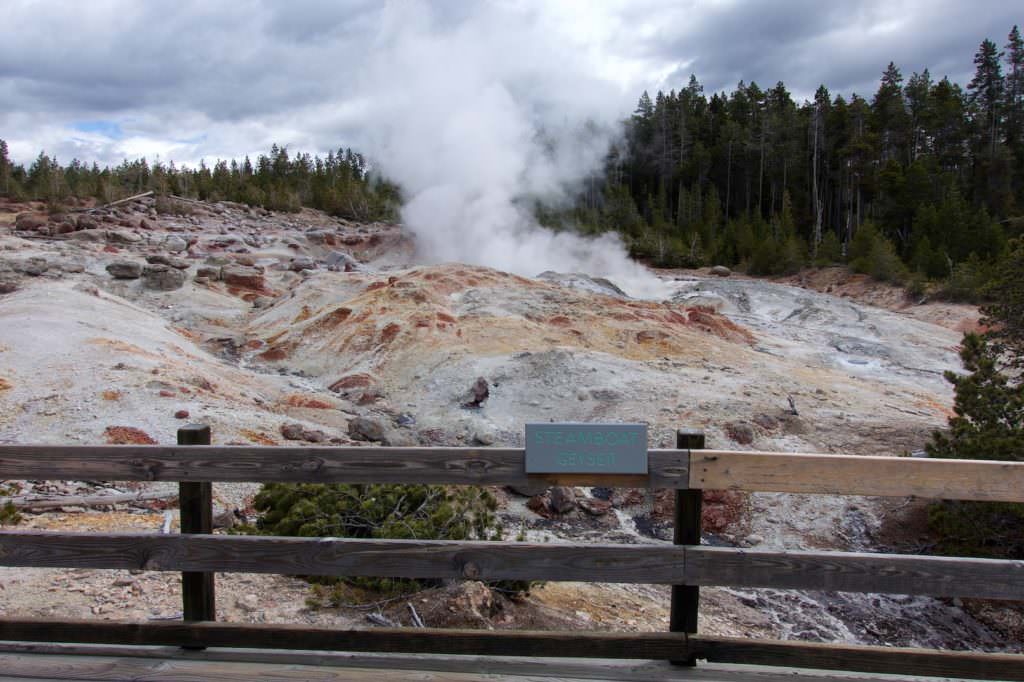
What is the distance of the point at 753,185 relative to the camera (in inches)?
1945

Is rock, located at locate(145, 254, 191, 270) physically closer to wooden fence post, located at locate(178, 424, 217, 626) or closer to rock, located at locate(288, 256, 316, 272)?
rock, located at locate(288, 256, 316, 272)

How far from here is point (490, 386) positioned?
12.0 m

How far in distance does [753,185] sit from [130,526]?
48.9 meters

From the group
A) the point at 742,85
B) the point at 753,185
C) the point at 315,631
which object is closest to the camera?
the point at 315,631

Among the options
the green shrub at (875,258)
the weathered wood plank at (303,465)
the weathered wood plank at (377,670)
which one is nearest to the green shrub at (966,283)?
the green shrub at (875,258)

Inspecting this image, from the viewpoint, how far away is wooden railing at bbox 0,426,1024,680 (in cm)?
270

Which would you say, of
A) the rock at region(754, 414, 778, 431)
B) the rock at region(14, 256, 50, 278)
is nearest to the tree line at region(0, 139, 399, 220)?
the rock at region(14, 256, 50, 278)

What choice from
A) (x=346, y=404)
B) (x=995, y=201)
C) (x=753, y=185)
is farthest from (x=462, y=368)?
(x=753, y=185)

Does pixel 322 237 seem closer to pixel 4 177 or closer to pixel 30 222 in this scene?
pixel 30 222

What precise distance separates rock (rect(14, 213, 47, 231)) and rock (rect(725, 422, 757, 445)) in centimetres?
2421

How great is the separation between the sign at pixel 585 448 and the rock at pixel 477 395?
863 centimetres

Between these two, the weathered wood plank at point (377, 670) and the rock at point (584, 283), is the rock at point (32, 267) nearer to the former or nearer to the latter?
the rock at point (584, 283)

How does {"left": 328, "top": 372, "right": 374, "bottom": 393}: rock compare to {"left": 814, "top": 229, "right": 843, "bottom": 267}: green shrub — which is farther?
{"left": 814, "top": 229, "right": 843, "bottom": 267}: green shrub

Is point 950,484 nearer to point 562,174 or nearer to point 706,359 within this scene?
point 706,359
